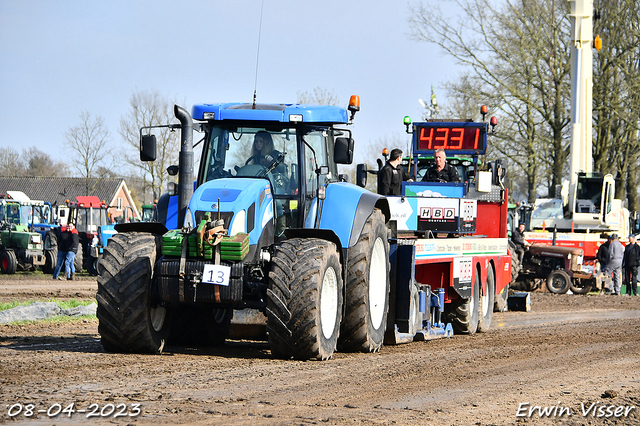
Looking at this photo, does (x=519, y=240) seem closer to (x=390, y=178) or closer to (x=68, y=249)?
(x=390, y=178)

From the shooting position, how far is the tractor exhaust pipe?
914 cm

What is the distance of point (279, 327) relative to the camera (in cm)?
823

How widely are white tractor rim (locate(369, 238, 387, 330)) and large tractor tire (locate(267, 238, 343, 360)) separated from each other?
4.46 ft

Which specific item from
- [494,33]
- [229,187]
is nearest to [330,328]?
[229,187]

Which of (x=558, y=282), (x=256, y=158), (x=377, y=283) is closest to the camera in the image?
(x=256, y=158)

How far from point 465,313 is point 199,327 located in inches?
187

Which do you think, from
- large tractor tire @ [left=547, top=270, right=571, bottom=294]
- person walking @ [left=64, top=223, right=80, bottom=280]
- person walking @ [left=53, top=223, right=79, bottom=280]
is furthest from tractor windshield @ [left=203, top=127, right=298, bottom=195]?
person walking @ [left=64, top=223, right=80, bottom=280]

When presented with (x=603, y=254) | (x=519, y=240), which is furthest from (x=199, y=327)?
(x=603, y=254)

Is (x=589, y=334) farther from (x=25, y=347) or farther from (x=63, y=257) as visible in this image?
(x=63, y=257)

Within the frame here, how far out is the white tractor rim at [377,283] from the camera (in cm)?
983

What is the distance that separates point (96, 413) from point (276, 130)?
4426 millimetres

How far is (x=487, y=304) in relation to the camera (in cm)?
1445

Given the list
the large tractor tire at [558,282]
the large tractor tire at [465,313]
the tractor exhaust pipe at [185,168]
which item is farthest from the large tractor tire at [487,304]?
the large tractor tire at [558,282]

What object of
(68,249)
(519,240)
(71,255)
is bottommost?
(71,255)
